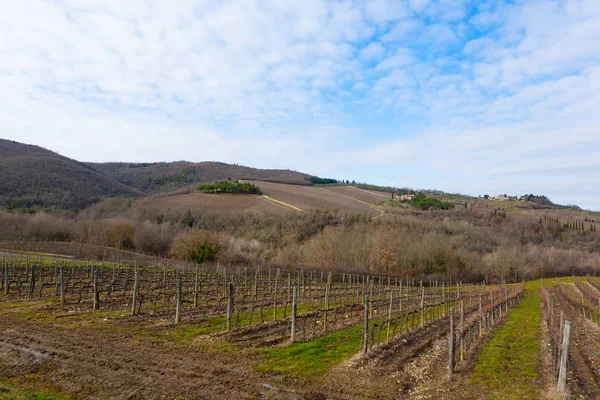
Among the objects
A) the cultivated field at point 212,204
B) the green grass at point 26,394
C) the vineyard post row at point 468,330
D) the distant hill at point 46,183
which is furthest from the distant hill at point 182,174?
the green grass at point 26,394

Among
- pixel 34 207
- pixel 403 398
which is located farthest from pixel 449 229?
pixel 34 207

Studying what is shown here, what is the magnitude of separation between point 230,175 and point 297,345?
126922 millimetres

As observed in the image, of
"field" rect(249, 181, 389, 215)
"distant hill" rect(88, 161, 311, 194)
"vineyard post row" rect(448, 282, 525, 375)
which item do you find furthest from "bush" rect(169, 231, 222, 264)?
"distant hill" rect(88, 161, 311, 194)

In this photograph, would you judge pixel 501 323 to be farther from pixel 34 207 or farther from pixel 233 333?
pixel 34 207

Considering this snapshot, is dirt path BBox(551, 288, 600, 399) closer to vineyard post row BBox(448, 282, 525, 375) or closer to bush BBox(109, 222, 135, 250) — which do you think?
vineyard post row BBox(448, 282, 525, 375)

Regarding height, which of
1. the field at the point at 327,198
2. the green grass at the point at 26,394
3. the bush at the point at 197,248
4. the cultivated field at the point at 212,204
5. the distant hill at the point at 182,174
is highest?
the distant hill at the point at 182,174

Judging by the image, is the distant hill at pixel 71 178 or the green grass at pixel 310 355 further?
the distant hill at pixel 71 178

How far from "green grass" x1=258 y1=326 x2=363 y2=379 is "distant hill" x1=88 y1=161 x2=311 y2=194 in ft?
354

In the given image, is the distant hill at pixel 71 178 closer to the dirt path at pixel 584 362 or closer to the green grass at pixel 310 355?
the green grass at pixel 310 355

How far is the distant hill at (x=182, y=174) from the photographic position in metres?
130

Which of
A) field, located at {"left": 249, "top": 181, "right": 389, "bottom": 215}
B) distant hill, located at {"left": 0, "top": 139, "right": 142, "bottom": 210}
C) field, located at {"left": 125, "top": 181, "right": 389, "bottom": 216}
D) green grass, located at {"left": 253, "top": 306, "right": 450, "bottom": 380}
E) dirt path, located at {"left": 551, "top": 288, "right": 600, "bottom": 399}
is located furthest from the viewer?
field, located at {"left": 249, "top": 181, "right": 389, "bottom": 215}

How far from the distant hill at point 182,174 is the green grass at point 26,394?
370ft

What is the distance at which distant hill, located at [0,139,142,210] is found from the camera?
8344cm

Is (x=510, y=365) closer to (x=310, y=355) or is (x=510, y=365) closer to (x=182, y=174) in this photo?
(x=310, y=355)
